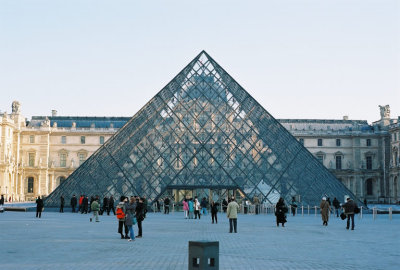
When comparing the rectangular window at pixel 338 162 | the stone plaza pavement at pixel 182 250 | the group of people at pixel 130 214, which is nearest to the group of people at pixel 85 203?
the stone plaza pavement at pixel 182 250

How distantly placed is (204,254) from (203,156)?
2158cm

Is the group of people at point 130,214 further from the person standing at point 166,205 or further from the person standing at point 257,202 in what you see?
the person standing at point 257,202

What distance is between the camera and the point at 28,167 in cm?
7288

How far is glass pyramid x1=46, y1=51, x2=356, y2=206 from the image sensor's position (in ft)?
88.5

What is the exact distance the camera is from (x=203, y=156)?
27672mm

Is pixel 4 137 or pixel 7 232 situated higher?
pixel 4 137

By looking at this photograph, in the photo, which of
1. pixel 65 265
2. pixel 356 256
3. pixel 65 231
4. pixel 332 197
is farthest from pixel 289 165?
pixel 65 265

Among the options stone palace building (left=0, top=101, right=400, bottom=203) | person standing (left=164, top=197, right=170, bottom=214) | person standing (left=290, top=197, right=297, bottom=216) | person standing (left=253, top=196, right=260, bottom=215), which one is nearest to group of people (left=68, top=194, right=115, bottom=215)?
person standing (left=164, top=197, right=170, bottom=214)

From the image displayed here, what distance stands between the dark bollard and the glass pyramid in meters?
20.6

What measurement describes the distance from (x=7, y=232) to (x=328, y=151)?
65988 mm

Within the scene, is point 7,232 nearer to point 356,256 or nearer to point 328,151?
point 356,256

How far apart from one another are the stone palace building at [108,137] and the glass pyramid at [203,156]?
1788 inches

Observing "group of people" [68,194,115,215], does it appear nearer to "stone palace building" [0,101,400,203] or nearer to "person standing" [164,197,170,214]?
"person standing" [164,197,170,214]

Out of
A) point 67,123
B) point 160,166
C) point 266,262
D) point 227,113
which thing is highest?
point 67,123
